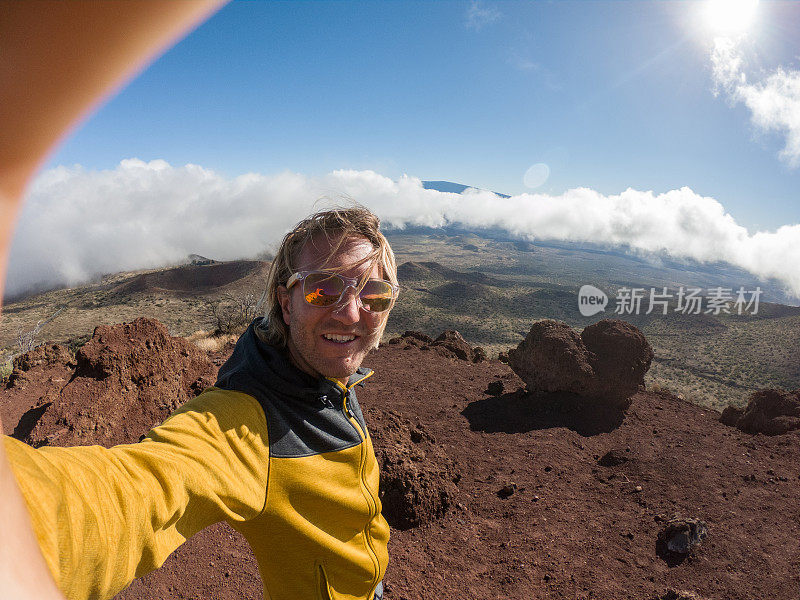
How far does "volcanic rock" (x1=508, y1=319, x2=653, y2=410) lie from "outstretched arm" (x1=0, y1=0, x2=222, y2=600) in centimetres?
916

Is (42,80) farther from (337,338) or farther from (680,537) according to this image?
(680,537)

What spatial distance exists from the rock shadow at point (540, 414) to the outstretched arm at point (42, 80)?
747 cm

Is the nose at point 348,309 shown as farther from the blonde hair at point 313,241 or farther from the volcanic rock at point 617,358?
Result: the volcanic rock at point 617,358

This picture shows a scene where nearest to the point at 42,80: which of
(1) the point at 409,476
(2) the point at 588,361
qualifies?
(1) the point at 409,476

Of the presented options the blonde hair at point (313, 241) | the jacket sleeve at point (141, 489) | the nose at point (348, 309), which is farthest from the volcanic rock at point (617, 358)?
the jacket sleeve at point (141, 489)

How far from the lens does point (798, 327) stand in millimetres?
37344

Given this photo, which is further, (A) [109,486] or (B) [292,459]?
(B) [292,459]

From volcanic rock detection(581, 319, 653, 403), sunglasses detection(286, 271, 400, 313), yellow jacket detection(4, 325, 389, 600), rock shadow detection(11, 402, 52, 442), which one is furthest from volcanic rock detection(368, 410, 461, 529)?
rock shadow detection(11, 402, 52, 442)

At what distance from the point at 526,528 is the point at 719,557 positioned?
208cm

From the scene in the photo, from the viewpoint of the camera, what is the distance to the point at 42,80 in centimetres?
43

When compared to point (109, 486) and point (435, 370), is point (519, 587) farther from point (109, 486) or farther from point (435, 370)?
point (435, 370)

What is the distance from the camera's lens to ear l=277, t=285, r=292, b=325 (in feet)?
5.36

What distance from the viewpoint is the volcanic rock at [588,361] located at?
27.5 ft

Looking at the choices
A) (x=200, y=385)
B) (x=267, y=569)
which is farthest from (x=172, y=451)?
→ (x=200, y=385)
